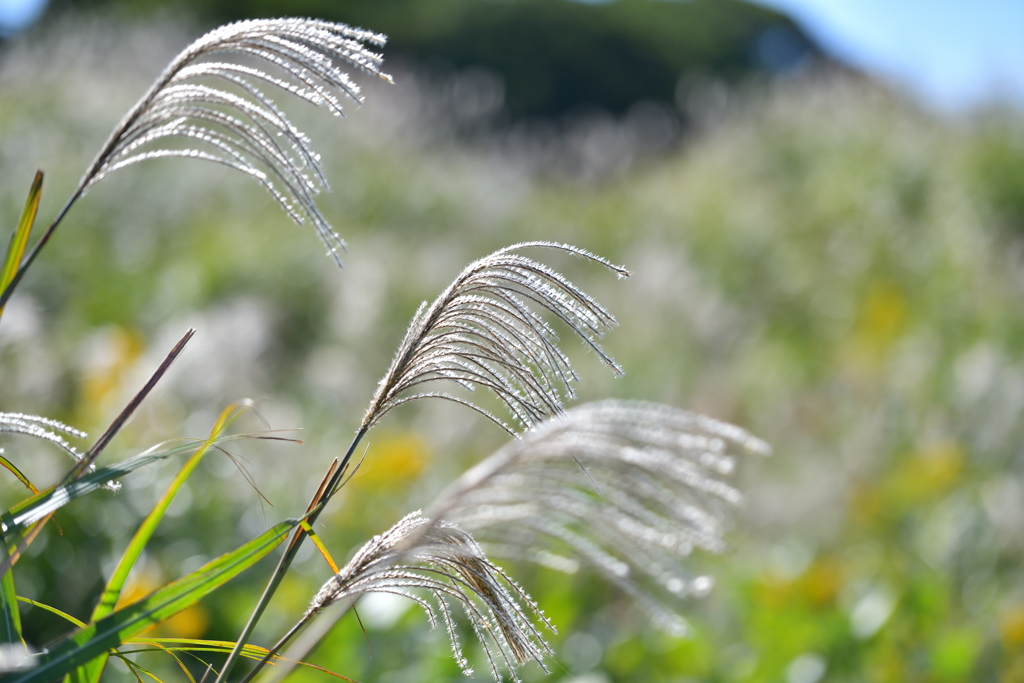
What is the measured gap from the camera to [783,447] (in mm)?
5574

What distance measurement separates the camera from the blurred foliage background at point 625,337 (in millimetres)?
2805

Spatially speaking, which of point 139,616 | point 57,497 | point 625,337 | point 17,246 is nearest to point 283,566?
point 139,616

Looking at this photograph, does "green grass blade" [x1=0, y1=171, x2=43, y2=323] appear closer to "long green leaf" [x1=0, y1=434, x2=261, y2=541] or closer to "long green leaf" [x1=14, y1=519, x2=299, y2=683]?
"long green leaf" [x1=0, y1=434, x2=261, y2=541]

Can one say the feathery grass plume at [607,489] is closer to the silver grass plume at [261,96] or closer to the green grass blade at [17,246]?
the silver grass plume at [261,96]

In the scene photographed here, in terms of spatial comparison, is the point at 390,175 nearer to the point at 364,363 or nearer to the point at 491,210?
the point at 491,210

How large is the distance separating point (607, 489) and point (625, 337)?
575 cm

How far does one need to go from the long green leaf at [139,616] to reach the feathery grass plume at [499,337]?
0.57 feet

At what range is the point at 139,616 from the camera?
74 cm

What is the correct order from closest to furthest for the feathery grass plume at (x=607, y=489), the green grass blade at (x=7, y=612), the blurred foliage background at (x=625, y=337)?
the feathery grass plume at (x=607, y=489) → the green grass blade at (x=7, y=612) → the blurred foliage background at (x=625, y=337)

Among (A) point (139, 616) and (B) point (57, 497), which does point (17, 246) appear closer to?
(B) point (57, 497)

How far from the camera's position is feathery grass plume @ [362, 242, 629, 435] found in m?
0.80

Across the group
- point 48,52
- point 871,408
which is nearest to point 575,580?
point 871,408

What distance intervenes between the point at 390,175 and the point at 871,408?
6.79m

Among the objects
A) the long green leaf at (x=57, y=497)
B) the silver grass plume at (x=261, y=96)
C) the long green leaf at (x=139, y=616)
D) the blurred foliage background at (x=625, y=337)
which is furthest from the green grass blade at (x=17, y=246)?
the blurred foliage background at (x=625, y=337)
